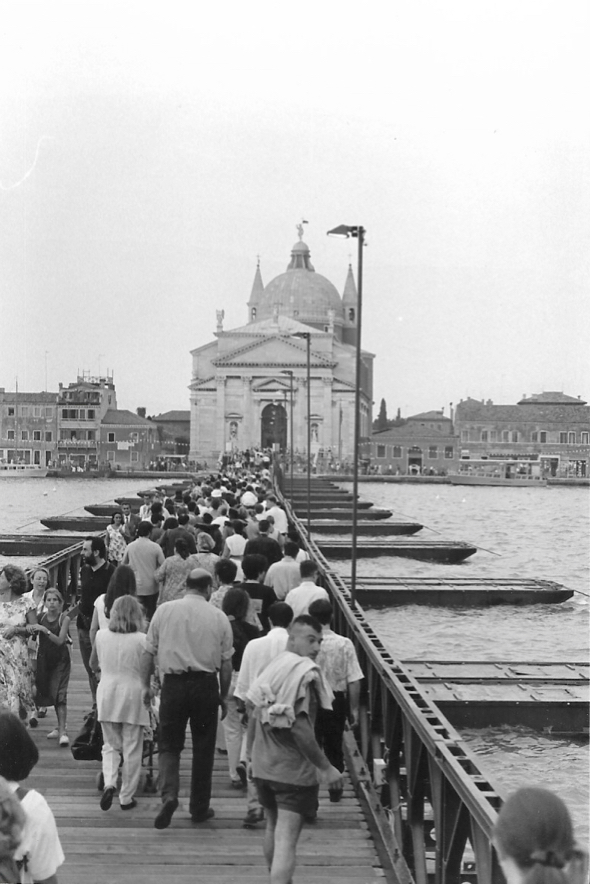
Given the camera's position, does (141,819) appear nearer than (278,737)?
No

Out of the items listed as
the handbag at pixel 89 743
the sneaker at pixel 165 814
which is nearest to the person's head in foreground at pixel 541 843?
the sneaker at pixel 165 814

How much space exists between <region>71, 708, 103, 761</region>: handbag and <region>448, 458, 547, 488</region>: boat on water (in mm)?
101159

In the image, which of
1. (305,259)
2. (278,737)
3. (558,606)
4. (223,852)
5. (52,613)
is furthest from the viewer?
(305,259)

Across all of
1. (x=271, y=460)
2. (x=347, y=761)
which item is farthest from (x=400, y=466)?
(x=347, y=761)

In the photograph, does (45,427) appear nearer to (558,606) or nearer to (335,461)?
(335,461)

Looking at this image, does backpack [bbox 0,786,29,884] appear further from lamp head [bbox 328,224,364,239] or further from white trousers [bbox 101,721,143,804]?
lamp head [bbox 328,224,364,239]

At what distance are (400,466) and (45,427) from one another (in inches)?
1535

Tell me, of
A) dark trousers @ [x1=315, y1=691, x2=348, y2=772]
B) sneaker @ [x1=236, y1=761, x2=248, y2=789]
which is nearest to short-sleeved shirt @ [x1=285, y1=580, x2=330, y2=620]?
dark trousers @ [x1=315, y1=691, x2=348, y2=772]

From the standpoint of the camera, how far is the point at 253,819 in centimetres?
723

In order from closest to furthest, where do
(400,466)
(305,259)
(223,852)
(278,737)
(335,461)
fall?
(278,737), (223,852), (335,461), (400,466), (305,259)

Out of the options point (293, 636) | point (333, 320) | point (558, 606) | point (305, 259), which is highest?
point (305, 259)

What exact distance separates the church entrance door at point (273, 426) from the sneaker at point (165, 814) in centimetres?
10109

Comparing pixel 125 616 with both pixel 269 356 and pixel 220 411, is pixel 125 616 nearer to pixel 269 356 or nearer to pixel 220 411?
pixel 269 356

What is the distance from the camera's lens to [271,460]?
6950cm
